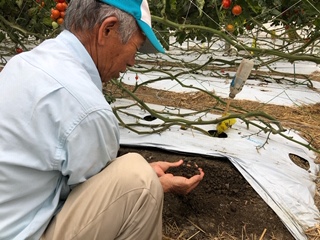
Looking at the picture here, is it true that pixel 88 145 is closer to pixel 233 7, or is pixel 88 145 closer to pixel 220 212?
pixel 220 212

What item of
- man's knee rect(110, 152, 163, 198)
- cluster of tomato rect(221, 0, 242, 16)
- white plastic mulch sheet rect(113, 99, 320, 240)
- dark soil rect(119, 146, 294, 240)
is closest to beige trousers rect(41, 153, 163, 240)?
man's knee rect(110, 152, 163, 198)

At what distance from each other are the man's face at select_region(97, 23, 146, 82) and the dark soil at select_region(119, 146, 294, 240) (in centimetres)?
65

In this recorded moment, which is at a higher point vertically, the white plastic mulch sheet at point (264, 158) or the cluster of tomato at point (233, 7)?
the cluster of tomato at point (233, 7)

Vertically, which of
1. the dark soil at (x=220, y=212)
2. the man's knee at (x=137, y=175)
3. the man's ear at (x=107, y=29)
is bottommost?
the dark soil at (x=220, y=212)

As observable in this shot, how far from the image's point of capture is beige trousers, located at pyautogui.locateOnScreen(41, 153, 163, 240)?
88cm

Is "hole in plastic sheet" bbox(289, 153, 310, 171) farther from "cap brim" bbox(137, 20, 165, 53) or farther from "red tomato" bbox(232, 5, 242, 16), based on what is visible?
"cap brim" bbox(137, 20, 165, 53)

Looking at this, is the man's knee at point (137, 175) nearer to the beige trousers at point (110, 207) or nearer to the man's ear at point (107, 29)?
the beige trousers at point (110, 207)

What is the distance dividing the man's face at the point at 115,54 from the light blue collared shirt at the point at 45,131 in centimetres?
5

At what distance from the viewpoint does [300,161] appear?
1.86 metres

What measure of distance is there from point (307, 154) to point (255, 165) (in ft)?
1.45

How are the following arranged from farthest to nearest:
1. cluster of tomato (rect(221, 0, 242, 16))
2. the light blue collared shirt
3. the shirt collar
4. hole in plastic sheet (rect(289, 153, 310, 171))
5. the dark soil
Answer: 1. hole in plastic sheet (rect(289, 153, 310, 171))
2. cluster of tomato (rect(221, 0, 242, 16))
3. the dark soil
4. the shirt collar
5. the light blue collared shirt

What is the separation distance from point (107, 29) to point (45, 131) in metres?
0.27

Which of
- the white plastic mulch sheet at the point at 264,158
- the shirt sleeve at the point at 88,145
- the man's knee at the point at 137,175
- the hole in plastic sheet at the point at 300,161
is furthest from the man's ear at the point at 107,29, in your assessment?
the hole in plastic sheet at the point at 300,161

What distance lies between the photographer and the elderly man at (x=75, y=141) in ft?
2.52
